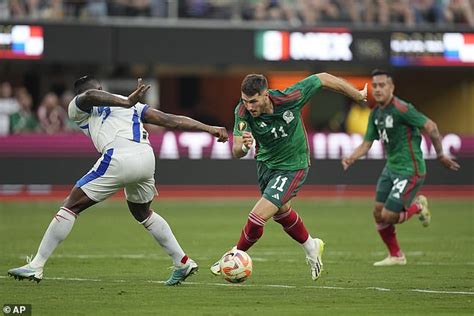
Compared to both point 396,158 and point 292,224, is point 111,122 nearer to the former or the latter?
point 292,224

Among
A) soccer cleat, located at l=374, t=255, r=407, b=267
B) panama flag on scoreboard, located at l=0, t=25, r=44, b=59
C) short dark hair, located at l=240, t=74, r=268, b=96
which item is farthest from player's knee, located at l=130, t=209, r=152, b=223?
panama flag on scoreboard, located at l=0, t=25, r=44, b=59

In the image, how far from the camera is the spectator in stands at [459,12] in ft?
98.6

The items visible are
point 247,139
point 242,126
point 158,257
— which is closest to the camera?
point 247,139

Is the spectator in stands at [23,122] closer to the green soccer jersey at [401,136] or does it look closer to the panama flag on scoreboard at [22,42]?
the panama flag on scoreboard at [22,42]

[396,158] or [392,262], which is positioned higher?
[396,158]

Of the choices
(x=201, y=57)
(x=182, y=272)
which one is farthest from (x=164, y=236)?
(x=201, y=57)

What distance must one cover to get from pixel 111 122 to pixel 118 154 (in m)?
0.36

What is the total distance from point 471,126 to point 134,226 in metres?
16.2

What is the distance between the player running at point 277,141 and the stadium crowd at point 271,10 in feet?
55.7

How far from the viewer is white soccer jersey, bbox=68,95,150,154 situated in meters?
11.1

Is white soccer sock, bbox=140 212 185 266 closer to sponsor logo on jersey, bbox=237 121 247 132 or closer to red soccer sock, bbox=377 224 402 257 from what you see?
sponsor logo on jersey, bbox=237 121 247 132

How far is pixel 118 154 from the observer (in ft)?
36.2

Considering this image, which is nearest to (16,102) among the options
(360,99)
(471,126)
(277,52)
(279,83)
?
(277,52)

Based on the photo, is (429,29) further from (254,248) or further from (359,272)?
(359,272)
